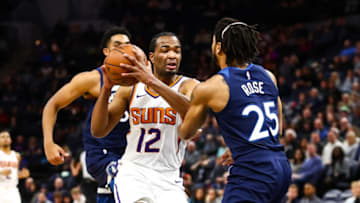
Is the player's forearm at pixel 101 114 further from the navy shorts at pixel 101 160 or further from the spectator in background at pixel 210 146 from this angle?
the spectator in background at pixel 210 146

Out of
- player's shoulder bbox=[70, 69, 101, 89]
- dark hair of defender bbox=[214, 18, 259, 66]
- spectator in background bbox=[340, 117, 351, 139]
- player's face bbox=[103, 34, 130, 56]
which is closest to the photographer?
dark hair of defender bbox=[214, 18, 259, 66]

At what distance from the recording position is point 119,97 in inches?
171

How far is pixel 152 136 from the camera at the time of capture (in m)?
4.27

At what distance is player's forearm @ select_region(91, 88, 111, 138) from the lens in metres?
3.94

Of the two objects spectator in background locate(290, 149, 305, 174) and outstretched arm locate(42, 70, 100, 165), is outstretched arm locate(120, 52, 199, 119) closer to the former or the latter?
outstretched arm locate(42, 70, 100, 165)

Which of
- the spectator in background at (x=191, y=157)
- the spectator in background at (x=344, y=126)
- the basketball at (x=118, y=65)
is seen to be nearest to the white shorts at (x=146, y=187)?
the basketball at (x=118, y=65)

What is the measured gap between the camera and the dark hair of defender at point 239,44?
355 centimetres

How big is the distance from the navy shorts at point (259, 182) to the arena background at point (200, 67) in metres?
3.73

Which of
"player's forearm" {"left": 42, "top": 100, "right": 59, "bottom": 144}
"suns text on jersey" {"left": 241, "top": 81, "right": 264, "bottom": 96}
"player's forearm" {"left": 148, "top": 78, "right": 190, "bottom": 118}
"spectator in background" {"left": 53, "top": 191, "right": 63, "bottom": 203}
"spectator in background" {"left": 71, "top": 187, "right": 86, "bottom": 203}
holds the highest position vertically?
"suns text on jersey" {"left": 241, "top": 81, "right": 264, "bottom": 96}

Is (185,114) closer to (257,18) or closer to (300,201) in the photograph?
(300,201)

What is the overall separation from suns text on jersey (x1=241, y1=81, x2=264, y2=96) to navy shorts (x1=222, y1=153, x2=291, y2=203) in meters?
0.45

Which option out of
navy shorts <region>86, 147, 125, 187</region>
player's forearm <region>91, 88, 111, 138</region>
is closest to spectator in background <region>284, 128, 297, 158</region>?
navy shorts <region>86, 147, 125, 187</region>

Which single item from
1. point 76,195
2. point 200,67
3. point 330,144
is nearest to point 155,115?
point 330,144

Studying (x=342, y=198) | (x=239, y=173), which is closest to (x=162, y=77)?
(x=239, y=173)
